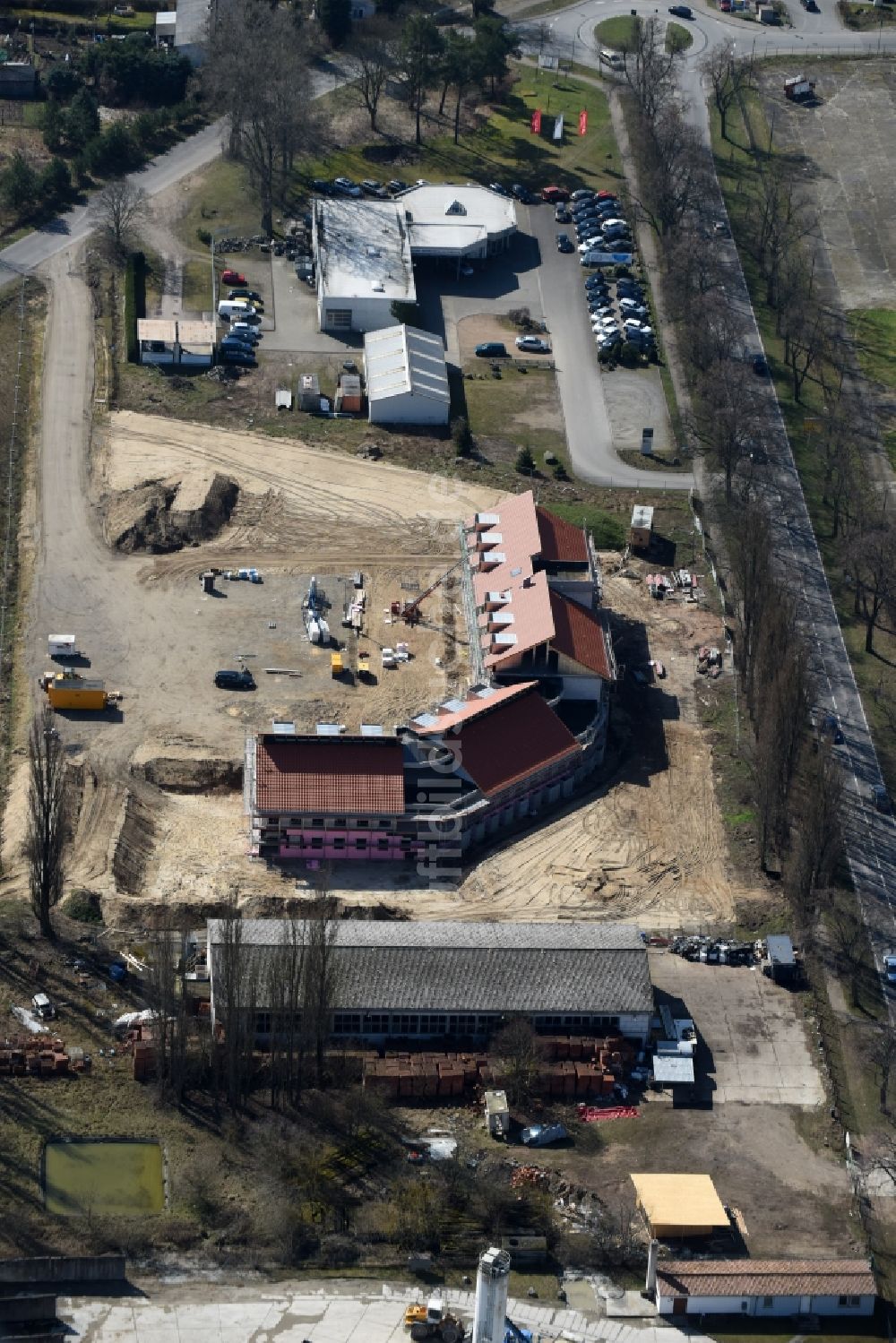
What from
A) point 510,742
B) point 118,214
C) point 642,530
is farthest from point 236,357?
point 510,742

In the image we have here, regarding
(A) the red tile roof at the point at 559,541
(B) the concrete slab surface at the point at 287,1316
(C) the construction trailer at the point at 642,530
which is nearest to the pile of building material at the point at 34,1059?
(B) the concrete slab surface at the point at 287,1316

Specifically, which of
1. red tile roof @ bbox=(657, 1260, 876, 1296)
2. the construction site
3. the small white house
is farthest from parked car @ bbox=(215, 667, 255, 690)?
red tile roof @ bbox=(657, 1260, 876, 1296)

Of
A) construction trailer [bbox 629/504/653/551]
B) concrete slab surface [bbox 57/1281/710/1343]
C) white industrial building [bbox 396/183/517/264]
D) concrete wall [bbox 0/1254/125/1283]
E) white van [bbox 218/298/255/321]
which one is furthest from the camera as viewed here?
white industrial building [bbox 396/183/517/264]

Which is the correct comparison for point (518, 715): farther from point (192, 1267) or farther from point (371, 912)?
point (192, 1267)

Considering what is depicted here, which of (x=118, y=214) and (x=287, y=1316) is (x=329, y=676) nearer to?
(x=287, y=1316)

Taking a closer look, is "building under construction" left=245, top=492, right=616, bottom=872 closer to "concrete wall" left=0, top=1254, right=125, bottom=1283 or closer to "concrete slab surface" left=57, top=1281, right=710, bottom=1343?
"concrete wall" left=0, top=1254, right=125, bottom=1283
